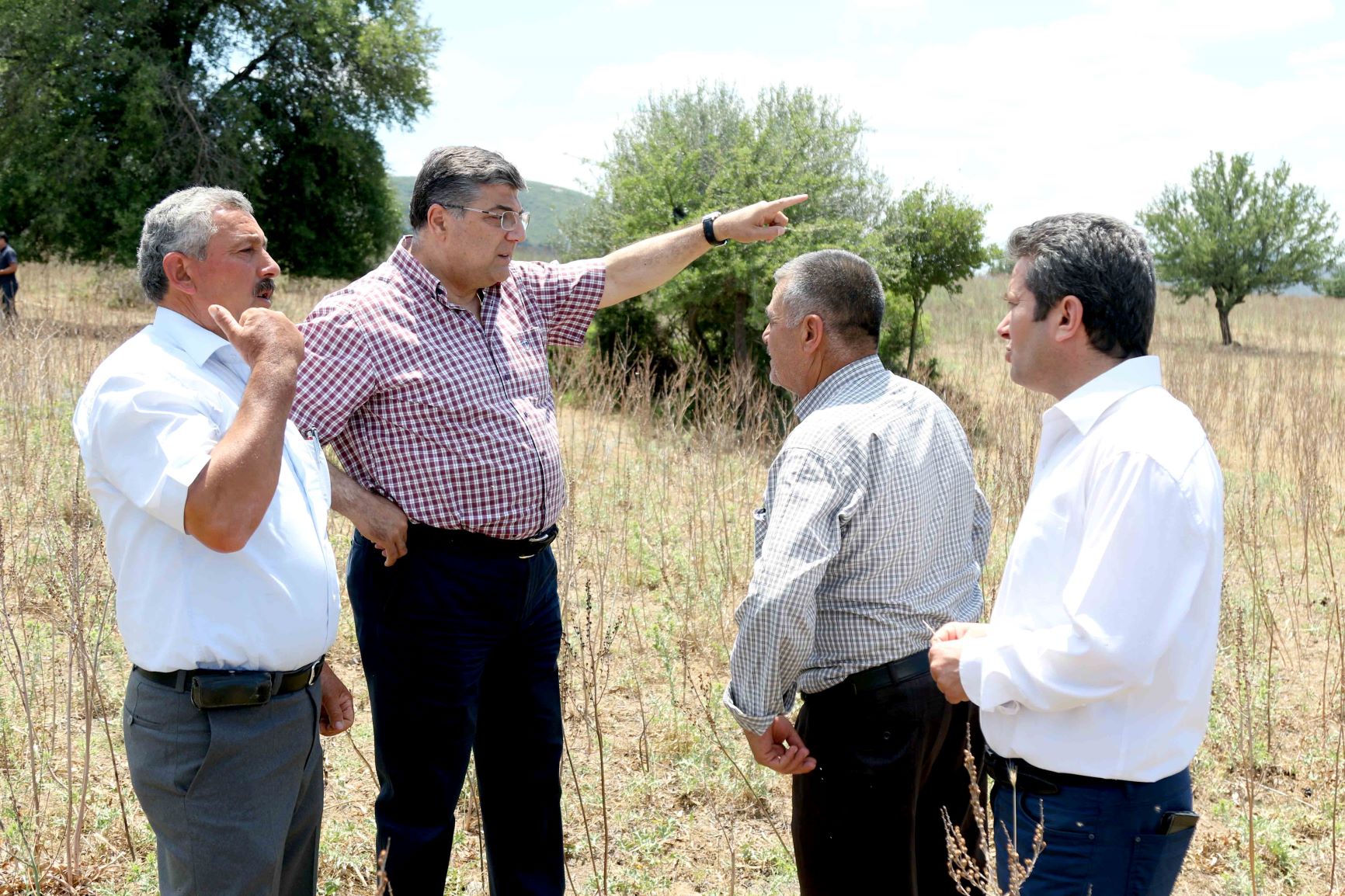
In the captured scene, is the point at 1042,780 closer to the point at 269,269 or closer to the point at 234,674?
the point at 234,674

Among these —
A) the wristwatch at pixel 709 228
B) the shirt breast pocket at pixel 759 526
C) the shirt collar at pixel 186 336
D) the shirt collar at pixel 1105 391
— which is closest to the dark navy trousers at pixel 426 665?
the shirt breast pocket at pixel 759 526

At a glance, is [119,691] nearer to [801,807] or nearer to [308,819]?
[308,819]

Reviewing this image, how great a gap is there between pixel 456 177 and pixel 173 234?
781 millimetres

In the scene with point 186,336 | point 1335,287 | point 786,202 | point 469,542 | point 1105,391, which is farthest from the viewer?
point 1335,287

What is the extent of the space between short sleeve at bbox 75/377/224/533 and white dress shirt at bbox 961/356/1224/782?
138cm

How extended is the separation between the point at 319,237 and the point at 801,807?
758 inches

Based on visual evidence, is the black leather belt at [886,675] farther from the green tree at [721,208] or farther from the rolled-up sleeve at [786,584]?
the green tree at [721,208]

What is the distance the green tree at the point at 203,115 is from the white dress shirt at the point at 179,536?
16438mm

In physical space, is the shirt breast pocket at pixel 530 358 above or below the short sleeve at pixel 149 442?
above

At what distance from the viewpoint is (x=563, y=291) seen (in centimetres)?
311

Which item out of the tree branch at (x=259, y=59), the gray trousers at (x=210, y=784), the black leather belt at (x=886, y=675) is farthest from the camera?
the tree branch at (x=259, y=59)

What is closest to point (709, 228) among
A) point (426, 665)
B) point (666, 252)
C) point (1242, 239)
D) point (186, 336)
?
point (666, 252)

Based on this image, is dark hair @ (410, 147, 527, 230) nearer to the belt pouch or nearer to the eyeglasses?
the eyeglasses

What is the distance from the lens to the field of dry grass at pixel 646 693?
3.21m
